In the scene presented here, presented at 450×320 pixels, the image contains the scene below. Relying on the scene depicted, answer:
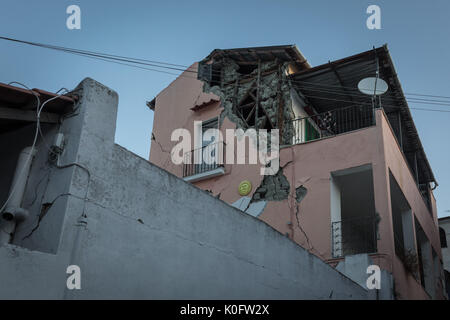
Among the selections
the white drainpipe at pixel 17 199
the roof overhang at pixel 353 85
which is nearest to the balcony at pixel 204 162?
the roof overhang at pixel 353 85

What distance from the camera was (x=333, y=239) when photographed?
39.3ft

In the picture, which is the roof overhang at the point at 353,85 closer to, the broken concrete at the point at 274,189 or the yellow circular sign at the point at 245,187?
the broken concrete at the point at 274,189

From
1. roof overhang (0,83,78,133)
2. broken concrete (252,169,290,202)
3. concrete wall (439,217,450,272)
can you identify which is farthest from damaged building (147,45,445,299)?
concrete wall (439,217,450,272)

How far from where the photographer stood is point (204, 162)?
15.4 meters

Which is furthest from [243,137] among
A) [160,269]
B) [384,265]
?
[160,269]

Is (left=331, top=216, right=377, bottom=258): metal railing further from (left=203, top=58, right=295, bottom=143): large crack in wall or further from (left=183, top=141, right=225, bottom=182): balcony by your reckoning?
(left=183, top=141, right=225, bottom=182): balcony

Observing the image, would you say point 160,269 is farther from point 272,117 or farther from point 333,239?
point 272,117

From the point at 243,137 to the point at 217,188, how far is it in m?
1.60

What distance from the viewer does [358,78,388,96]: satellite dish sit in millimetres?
12859

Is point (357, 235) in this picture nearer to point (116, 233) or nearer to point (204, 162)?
point (204, 162)

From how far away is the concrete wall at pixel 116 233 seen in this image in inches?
217

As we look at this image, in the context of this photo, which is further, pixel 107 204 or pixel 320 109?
pixel 320 109

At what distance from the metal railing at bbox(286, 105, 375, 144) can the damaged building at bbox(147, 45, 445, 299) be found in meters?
0.04

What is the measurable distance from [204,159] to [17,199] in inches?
374
